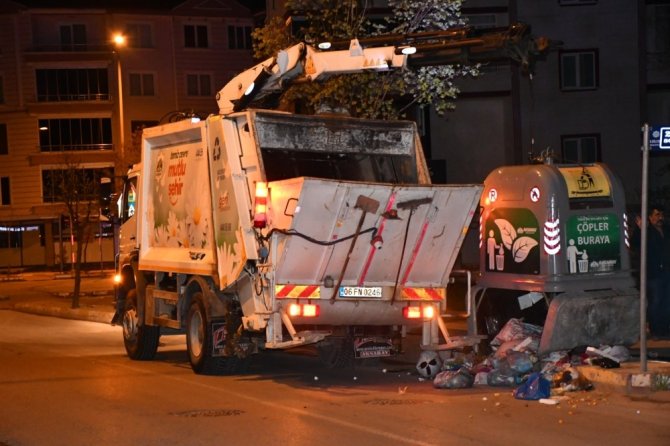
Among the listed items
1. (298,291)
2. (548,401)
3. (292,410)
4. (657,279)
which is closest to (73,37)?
(657,279)

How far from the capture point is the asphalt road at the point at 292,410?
30.1ft

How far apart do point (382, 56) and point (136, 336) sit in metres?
6.00

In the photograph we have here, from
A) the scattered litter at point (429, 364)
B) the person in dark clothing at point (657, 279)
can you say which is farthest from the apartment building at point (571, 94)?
the scattered litter at point (429, 364)

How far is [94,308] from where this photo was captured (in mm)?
26016

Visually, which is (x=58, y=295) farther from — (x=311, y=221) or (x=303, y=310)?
(x=311, y=221)

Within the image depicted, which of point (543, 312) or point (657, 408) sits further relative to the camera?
point (543, 312)

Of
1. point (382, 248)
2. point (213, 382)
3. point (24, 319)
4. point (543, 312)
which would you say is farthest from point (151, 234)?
point (24, 319)

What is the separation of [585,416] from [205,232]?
18.6 feet

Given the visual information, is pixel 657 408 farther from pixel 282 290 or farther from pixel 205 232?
pixel 205 232

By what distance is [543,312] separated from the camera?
13656 millimetres

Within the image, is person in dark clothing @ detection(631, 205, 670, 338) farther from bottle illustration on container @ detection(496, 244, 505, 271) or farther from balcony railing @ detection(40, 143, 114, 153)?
balcony railing @ detection(40, 143, 114, 153)

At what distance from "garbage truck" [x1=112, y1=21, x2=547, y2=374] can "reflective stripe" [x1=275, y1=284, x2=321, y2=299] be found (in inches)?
0.5

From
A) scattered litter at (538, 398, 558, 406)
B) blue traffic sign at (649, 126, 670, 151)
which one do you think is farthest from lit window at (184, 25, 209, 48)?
scattered litter at (538, 398, 558, 406)

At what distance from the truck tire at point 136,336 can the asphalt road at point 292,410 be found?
2.34 ft
